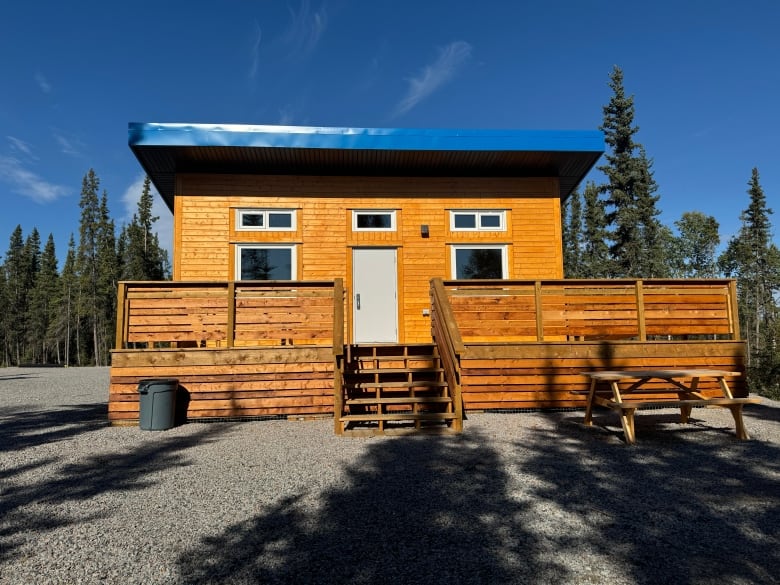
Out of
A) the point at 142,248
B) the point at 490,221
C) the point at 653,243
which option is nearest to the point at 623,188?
the point at 653,243

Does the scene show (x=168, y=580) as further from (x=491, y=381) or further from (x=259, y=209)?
(x=259, y=209)

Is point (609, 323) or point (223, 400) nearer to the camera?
point (223, 400)

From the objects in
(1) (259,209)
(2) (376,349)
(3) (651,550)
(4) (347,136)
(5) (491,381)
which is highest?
(4) (347,136)

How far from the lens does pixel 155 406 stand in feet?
22.0

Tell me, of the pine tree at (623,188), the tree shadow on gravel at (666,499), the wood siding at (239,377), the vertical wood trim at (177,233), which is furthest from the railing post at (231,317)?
the pine tree at (623,188)

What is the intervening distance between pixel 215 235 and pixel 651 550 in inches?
347

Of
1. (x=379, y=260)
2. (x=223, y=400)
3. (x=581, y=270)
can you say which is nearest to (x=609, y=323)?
(x=379, y=260)

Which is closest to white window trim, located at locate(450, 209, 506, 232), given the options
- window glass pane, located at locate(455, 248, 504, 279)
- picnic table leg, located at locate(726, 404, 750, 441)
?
window glass pane, located at locate(455, 248, 504, 279)

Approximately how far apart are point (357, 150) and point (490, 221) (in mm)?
3116

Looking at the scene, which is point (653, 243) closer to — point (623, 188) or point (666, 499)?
point (623, 188)

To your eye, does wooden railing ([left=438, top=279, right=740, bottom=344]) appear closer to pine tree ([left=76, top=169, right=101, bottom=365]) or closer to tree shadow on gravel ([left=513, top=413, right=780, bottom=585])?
tree shadow on gravel ([left=513, top=413, right=780, bottom=585])

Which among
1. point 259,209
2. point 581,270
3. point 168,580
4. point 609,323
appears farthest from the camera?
point 581,270

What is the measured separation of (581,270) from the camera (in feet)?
159

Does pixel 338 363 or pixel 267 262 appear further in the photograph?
pixel 267 262
